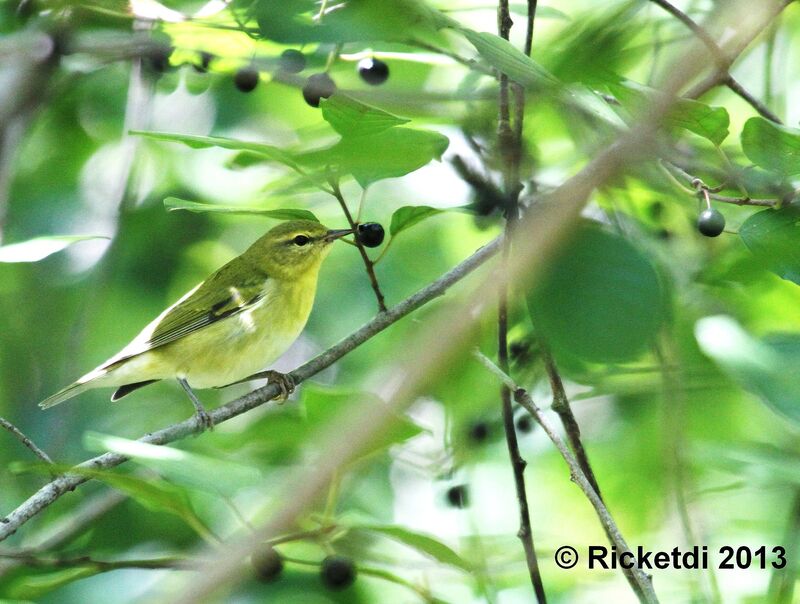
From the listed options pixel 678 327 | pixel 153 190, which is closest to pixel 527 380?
pixel 678 327

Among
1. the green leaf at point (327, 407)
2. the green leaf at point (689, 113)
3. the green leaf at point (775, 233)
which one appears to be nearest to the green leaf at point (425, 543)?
the green leaf at point (327, 407)

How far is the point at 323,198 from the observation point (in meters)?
3.86

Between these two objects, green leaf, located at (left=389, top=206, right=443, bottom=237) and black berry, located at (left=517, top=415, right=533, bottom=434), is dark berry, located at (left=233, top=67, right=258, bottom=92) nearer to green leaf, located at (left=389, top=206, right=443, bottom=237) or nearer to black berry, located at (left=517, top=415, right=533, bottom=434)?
green leaf, located at (left=389, top=206, right=443, bottom=237)

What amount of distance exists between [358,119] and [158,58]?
1.86 m

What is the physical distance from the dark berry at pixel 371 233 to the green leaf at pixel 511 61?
1.33m

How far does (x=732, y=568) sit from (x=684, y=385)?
703 mm

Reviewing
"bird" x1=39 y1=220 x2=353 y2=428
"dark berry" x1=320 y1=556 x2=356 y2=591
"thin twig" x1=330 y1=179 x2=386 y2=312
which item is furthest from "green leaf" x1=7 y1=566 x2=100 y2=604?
"bird" x1=39 y1=220 x2=353 y2=428

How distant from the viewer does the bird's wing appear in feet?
14.5

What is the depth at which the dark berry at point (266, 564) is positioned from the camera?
249 centimetres

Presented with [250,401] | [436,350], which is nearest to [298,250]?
[250,401]

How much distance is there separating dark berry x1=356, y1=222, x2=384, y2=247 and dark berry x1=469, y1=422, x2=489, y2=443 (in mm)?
721

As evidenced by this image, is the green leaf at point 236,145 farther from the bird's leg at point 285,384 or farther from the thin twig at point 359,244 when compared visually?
the bird's leg at point 285,384

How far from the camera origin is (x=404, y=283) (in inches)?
164

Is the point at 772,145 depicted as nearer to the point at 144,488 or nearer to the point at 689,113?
the point at 689,113
